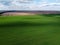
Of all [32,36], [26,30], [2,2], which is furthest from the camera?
[2,2]

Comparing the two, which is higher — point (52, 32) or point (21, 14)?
point (21, 14)


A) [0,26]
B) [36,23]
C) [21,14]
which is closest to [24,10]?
[21,14]

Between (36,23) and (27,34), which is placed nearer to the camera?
(27,34)

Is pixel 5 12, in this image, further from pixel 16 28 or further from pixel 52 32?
pixel 52 32

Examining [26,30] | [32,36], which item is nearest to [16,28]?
[26,30]

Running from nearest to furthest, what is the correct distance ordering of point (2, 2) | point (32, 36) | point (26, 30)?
point (32, 36) → point (26, 30) → point (2, 2)

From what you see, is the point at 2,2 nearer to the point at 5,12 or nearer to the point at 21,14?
the point at 5,12

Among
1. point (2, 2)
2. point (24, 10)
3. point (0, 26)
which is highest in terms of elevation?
point (2, 2)
